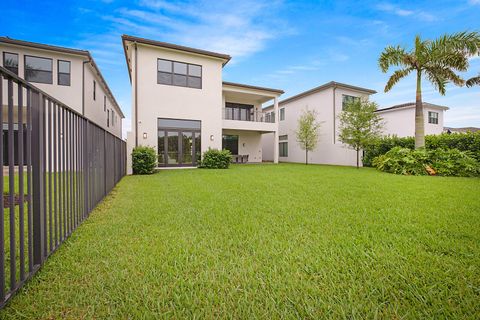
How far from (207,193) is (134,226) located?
113 inches

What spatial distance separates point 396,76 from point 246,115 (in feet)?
34.8

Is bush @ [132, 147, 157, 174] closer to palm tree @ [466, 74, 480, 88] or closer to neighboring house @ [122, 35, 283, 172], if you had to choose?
neighboring house @ [122, 35, 283, 172]

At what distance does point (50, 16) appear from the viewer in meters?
10.4

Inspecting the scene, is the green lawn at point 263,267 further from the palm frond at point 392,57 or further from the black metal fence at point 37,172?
the palm frond at point 392,57

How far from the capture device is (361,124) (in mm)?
15469

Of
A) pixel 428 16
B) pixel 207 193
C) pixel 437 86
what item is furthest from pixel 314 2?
pixel 207 193

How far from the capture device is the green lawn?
1704mm

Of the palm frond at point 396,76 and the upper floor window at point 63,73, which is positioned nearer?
the upper floor window at point 63,73

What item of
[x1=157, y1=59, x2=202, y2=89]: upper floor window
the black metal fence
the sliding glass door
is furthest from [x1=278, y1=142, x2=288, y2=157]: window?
the black metal fence

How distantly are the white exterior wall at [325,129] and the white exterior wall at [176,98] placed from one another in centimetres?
998

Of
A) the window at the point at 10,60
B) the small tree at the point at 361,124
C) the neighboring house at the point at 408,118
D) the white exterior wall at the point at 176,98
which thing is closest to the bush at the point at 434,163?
the small tree at the point at 361,124

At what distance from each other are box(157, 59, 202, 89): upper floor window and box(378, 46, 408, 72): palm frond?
10748mm

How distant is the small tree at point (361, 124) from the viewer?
15.3 meters

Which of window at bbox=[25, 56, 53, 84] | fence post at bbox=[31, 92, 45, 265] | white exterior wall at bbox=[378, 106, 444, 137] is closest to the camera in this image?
fence post at bbox=[31, 92, 45, 265]
